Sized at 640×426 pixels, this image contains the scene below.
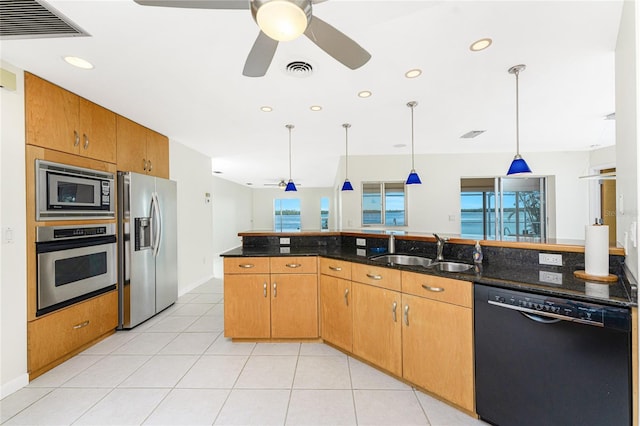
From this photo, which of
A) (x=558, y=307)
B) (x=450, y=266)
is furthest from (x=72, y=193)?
(x=558, y=307)

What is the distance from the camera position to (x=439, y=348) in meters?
1.79

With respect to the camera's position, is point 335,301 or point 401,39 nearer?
point 401,39

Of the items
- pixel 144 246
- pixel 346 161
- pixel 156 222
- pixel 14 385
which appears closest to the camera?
pixel 14 385

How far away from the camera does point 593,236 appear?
154cm

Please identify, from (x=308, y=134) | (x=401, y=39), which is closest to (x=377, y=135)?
(x=308, y=134)

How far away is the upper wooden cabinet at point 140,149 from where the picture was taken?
310 cm

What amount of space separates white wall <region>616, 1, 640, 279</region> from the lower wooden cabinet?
3860mm

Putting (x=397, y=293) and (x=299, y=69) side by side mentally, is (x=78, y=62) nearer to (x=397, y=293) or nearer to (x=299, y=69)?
(x=299, y=69)

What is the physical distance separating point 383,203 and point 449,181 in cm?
142

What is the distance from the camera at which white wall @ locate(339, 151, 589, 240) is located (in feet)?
17.5

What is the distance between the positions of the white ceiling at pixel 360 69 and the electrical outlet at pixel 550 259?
1468 millimetres

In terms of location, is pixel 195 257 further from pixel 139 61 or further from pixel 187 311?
pixel 139 61

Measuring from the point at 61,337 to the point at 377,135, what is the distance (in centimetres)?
428

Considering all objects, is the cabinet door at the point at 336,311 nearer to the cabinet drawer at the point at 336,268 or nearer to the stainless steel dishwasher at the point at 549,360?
the cabinet drawer at the point at 336,268
